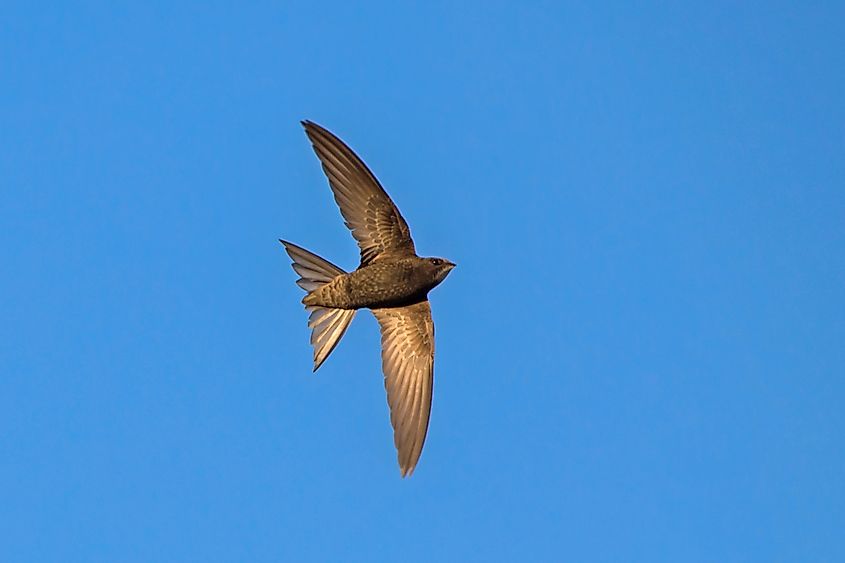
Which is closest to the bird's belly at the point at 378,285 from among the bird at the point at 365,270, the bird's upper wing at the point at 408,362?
the bird at the point at 365,270

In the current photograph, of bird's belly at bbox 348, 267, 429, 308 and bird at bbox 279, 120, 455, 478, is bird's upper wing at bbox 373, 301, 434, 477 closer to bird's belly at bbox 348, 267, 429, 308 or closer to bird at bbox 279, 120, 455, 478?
bird at bbox 279, 120, 455, 478

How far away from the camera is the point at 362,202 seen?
63.2ft

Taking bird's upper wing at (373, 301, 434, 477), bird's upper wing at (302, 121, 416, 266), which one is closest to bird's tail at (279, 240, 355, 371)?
bird's upper wing at (302, 121, 416, 266)

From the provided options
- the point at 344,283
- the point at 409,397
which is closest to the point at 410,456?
the point at 409,397

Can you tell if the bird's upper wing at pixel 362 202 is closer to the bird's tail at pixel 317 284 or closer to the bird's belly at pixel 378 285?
the bird's belly at pixel 378 285

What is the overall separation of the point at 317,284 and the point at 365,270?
1.85ft

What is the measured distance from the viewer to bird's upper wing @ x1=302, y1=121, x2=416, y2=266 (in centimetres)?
1912

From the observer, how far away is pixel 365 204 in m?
19.3

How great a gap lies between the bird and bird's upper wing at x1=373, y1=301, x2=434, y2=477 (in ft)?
0.06

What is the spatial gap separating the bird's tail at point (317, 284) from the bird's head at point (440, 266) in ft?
3.33

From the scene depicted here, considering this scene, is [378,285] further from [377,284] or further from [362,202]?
[362,202]

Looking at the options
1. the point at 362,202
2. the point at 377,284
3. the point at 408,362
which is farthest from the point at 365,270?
the point at 408,362

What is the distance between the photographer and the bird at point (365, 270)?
19141 millimetres

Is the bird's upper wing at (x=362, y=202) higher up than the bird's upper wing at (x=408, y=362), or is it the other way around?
the bird's upper wing at (x=362, y=202)
